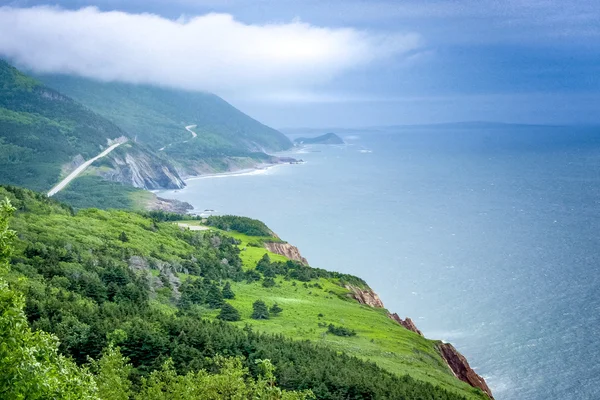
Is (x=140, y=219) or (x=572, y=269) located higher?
(x=140, y=219)

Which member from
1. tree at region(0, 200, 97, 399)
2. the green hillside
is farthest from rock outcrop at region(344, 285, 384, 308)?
tree at region(0, 200, 97, 399)

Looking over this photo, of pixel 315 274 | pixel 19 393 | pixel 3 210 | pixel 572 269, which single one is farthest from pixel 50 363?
pixel 572 269

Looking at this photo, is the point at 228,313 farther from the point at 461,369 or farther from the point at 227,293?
the point at 461,369

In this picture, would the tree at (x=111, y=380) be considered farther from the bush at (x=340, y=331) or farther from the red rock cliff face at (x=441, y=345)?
the red rock cliff face at (x=441, y=345)

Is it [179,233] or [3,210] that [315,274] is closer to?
[179,233]

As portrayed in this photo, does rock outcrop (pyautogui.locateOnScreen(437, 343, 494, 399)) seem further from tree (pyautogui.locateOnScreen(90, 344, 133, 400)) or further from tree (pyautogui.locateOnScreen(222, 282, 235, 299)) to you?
tree (pyautogui.locateOnScreen(90, 344, 133, 400))
